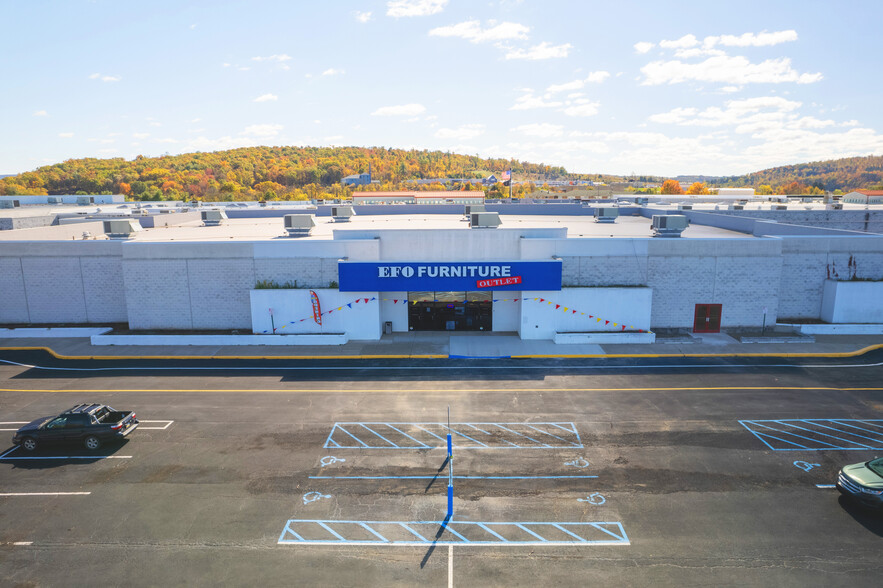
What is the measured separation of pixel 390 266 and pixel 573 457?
15830 millimetres

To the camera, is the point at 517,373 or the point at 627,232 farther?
the point at 627,232

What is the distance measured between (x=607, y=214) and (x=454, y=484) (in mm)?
32483

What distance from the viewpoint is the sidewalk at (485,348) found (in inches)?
1106

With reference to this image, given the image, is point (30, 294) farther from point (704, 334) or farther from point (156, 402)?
Answer: point (704, 334)

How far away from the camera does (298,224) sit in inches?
1364

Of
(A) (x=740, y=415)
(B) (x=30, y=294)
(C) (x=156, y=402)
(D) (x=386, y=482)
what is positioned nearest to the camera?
(D) (x=386, y=482)

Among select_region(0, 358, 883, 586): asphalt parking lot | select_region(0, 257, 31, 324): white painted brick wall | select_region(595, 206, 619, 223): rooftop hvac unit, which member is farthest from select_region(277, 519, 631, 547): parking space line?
select_region(595, 206, 619, 223): rooftop hvac unit

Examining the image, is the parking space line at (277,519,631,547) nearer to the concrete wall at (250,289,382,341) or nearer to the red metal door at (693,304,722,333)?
the concrete wall at (250,289,382,341)

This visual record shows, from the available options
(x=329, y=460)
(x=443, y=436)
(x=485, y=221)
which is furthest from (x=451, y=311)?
(x=329, y=460)

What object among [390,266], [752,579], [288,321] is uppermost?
[390,266]

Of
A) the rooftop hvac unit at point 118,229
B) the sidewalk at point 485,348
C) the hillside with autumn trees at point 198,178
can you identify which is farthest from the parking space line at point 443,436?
the hillside with autumn trees at point 198,178

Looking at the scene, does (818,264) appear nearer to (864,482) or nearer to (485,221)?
(485,221)

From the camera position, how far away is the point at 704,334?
3127cm

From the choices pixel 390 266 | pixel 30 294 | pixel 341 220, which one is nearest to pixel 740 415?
pixel 390 266
